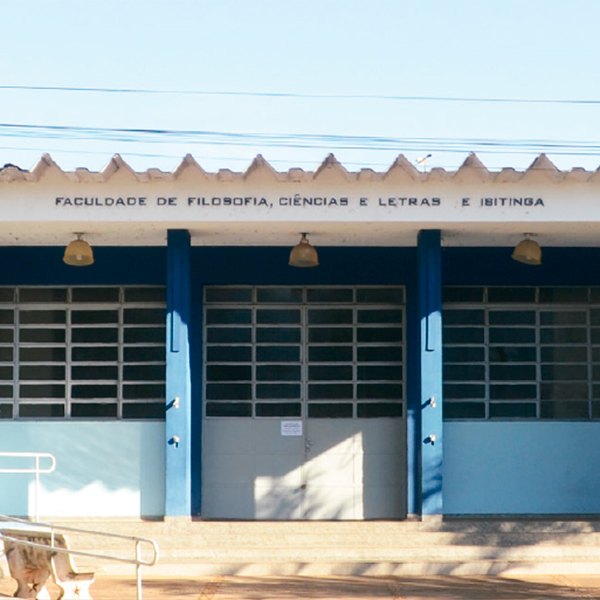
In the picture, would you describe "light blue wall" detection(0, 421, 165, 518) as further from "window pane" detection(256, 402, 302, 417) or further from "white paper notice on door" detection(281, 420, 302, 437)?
"white paper notice on door" detection(281, 420, 302, 437)

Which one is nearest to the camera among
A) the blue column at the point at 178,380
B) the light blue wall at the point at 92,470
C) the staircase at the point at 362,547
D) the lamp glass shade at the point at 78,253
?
the staircase at the point at 362,547

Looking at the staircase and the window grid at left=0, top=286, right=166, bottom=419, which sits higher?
the window grid at left=0, top=286, right=166, bottom=419

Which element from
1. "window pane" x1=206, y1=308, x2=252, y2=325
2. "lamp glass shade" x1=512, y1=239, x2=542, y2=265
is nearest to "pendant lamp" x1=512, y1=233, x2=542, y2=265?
"lamp glass shade" x1=512, y1=239, x2=542, y2=265

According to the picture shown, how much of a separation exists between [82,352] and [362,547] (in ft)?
13.0

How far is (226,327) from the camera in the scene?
12086mm

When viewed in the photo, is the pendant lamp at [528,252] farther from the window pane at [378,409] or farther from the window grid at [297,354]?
the window pane at [378,409]

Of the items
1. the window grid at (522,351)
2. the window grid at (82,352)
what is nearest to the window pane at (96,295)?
the window grid at (82,352)

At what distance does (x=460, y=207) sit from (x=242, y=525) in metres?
3.84

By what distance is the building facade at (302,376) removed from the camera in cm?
1160

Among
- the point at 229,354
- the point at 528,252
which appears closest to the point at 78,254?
the point at 229,354

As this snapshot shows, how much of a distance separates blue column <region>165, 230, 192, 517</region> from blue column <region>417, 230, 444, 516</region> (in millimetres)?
2394

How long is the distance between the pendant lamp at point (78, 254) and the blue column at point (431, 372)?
3.42 meters

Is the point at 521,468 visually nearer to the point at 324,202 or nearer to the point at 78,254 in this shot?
the point at 324,202

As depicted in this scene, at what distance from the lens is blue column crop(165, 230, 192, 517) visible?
35.2 feet
